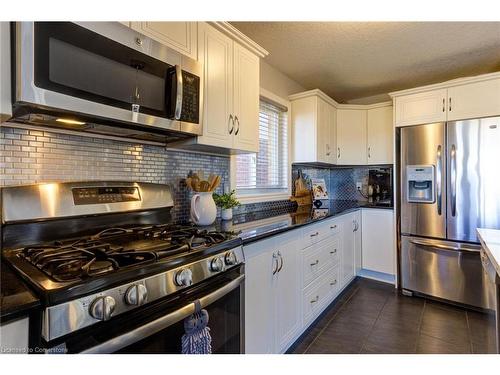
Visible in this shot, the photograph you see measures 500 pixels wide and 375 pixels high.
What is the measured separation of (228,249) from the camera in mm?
1247

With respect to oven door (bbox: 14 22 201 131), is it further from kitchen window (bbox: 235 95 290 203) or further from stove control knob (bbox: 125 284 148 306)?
kitchen window (bbox: 235 95 290 203)

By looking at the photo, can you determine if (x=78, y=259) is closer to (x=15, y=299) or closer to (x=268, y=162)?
(x=15, y=299)

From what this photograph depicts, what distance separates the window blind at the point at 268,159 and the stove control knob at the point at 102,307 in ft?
5.48

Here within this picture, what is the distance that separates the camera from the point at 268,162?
2883mm

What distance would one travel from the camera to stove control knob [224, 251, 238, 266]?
1219 millimetres

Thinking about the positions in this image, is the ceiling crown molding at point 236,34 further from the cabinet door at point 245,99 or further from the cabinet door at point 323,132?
the cabinet door at point 323,132

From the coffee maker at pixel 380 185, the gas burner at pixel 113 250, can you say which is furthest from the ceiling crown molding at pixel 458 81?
the gas burner at pixel 113 250

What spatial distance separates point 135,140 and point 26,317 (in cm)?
108

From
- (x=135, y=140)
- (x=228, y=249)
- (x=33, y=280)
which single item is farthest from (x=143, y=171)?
(x=33, y=280)

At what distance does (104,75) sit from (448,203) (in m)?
2.92

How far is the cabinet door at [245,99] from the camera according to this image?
1.89m

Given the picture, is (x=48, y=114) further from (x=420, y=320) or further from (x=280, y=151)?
(x=420, y=320)

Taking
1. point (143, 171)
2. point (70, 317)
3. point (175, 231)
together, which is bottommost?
point (70, 317)

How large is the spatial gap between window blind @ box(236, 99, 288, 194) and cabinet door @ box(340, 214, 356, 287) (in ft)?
2.50
